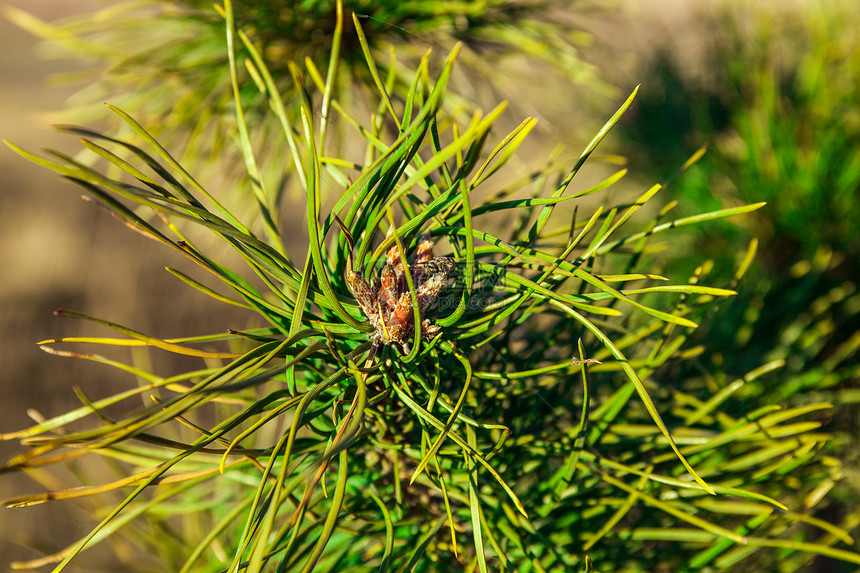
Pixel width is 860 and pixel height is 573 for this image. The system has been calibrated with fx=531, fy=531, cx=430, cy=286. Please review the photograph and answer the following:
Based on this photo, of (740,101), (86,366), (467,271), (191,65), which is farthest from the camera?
(86,366)

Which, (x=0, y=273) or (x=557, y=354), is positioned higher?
(x=557, y=354)

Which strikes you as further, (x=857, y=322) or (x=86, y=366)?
(x=86, y=366)

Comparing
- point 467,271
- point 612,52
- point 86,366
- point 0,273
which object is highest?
point 612,52

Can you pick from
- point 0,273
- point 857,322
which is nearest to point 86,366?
point 0,273

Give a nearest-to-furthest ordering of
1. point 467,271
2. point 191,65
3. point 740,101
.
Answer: point 467,271
point 191,65
point 740,101

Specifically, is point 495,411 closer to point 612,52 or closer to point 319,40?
point 319,40

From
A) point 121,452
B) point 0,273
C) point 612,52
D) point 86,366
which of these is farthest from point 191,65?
point 0,273

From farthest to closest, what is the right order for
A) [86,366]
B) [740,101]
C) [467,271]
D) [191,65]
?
1. [86,366]
2. [740,101]
3. [191,65]
4. [467,271]

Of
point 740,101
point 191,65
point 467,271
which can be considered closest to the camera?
point 467,271

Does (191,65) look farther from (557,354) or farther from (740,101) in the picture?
(740,101)
